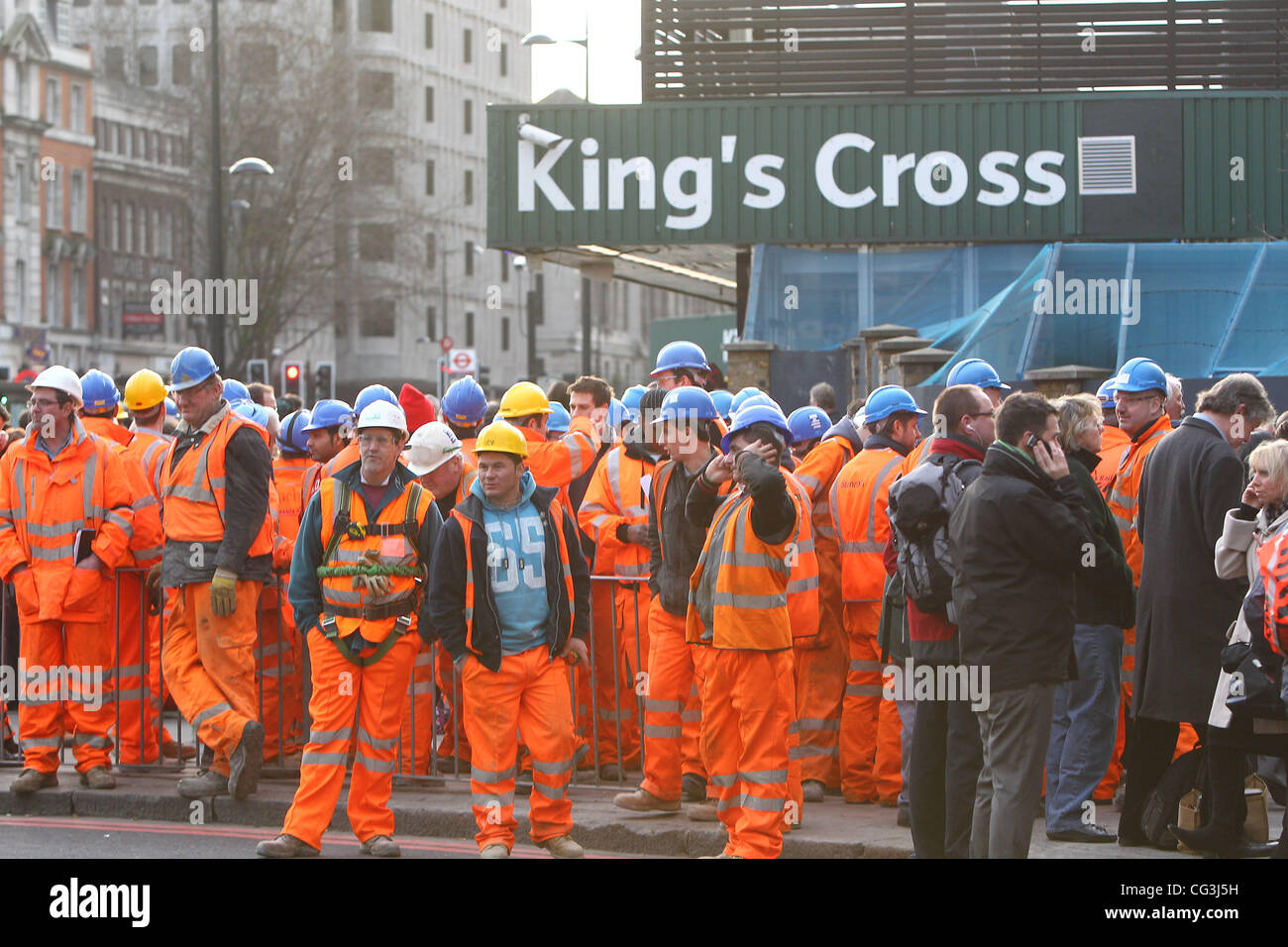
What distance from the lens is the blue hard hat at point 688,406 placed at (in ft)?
26.6

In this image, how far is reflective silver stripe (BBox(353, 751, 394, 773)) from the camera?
8.03 meters

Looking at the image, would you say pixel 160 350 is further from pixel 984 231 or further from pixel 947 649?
pixel 947 649

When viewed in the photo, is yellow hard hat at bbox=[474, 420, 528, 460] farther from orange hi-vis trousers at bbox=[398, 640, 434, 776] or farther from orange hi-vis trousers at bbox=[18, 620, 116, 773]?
orange hi-vis trousers at bbox=[18, 620, 116, 773]

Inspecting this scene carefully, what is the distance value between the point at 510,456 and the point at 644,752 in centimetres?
178

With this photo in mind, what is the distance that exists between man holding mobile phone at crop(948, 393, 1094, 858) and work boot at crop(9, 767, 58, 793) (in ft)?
17.3

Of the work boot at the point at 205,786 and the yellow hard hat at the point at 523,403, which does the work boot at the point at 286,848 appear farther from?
the yellow hard hat at the point at 523,403

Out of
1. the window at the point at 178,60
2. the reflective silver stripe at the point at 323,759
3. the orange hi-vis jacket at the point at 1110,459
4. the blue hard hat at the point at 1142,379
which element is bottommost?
the reflective silver stripe at the point at 323,759

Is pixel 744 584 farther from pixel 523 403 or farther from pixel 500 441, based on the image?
pixel 523 403

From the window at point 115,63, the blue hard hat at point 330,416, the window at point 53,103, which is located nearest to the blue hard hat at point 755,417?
the blue hard hat at point 330,416

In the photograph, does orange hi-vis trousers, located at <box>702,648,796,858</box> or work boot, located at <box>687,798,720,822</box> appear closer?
orange hi-vis trousers, located at <box>702,648,796,858</box>

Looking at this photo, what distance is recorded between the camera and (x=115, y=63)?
75062 mm

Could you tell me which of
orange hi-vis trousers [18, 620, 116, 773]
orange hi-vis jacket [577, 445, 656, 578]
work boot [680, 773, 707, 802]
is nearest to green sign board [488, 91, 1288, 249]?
orange hi-vis jacket [577, 445, 656, 578]

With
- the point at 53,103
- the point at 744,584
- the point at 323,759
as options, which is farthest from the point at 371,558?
the point at 53,103
